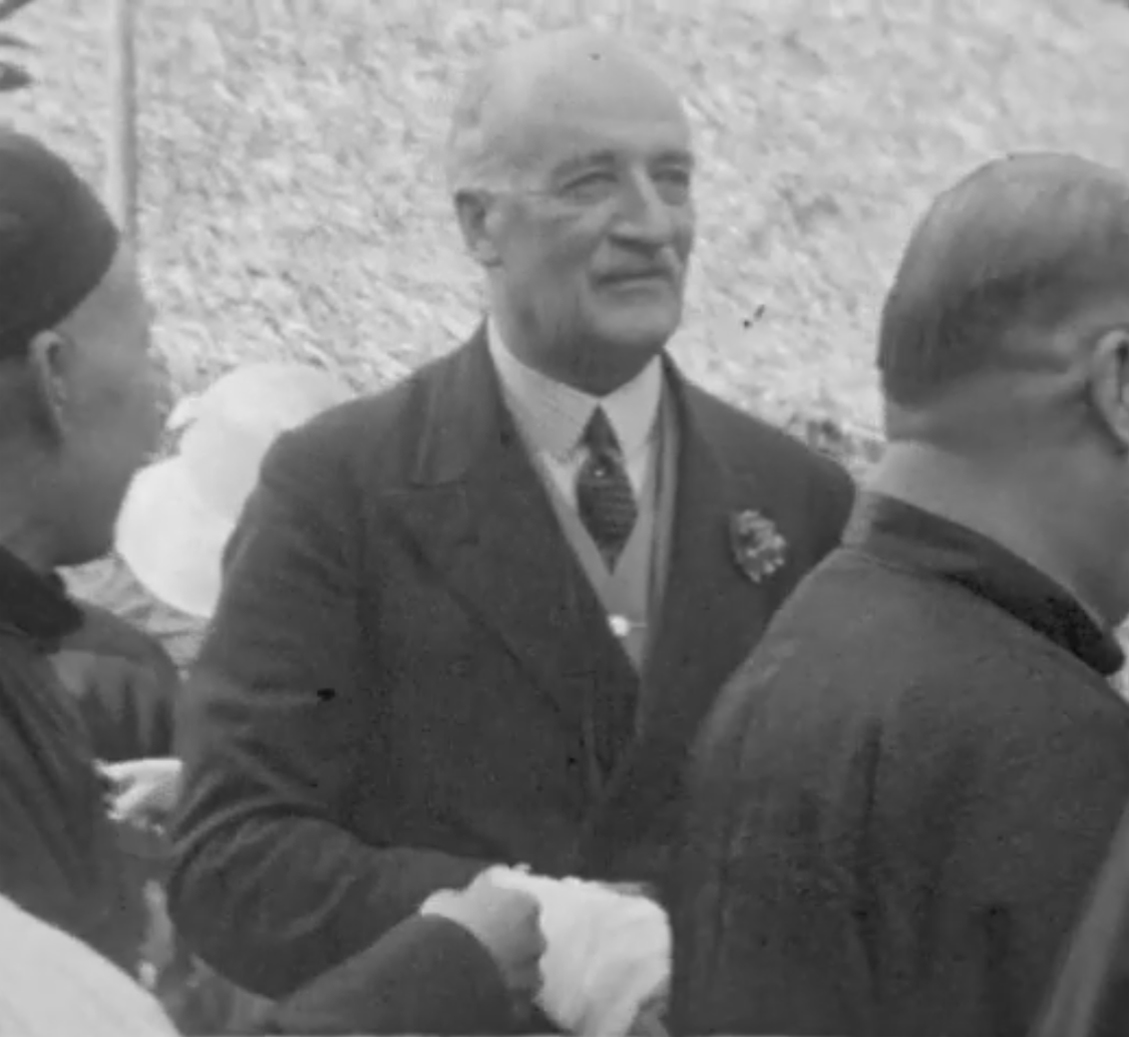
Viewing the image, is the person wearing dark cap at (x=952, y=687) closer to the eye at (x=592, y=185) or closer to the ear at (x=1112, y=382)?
the ear at (x=1112, y=382)

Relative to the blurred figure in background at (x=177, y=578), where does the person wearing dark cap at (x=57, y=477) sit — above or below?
above

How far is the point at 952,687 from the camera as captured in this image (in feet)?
3.70

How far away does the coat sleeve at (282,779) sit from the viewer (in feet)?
5.37

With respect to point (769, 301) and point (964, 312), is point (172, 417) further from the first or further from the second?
point (964, 312)

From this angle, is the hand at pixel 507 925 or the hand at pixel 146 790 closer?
the hand at pixel 507 925

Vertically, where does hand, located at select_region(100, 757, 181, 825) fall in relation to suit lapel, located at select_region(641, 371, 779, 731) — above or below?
below

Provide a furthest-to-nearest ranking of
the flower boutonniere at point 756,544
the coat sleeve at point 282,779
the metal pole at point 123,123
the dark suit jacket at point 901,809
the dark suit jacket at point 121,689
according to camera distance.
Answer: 1. the metal pole at point 123,123
2. the dark suit jacket at point 121,689
3. the flower boutonniere at point 756,544
4. the coat sleeve at point 282,779
5. the dark suit jacket at point 901,809

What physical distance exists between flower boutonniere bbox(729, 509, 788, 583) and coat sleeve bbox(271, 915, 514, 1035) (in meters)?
0.37

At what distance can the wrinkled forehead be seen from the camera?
1.79m

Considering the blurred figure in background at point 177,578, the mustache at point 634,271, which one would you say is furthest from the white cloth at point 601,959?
the mustache at point 634,271

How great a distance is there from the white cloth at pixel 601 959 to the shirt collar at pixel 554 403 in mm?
359

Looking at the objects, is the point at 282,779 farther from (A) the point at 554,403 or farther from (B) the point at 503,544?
(A) the point at 554,403

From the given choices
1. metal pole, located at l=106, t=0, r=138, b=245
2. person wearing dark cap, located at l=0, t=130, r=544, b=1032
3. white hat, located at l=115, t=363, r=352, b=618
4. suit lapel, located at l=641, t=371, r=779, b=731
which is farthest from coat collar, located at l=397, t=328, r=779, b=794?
metal pole, located at l=106, t=0, r=138, b=245

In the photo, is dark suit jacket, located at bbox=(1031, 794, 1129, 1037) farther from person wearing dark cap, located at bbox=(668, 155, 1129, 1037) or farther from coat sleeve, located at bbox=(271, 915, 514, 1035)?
coat sleeve, located at bbox=(271, 915, 514, 1035)
